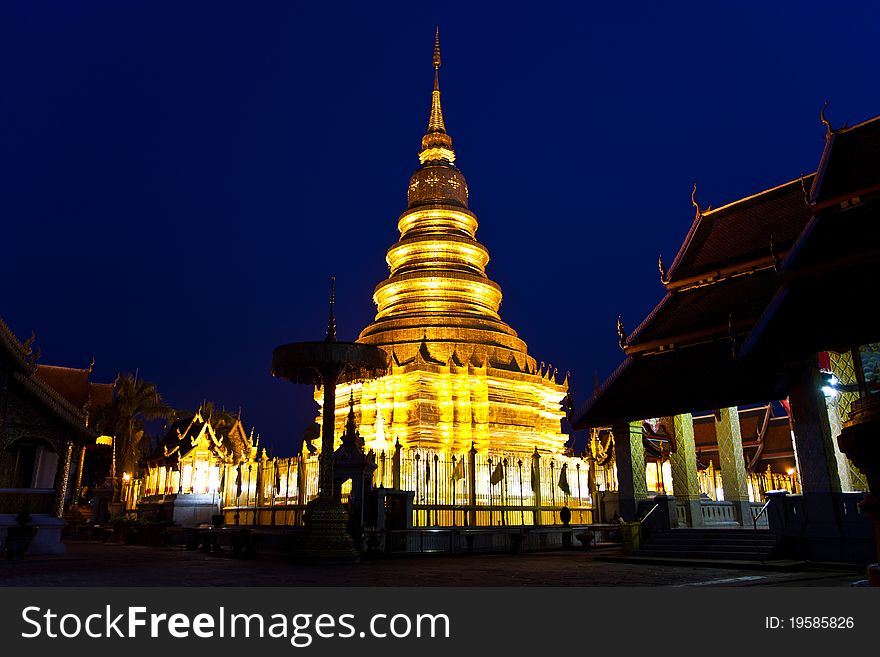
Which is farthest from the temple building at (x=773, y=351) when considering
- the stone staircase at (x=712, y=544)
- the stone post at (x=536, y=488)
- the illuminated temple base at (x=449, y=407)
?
the illuminated temple base at (x=449, y=407)

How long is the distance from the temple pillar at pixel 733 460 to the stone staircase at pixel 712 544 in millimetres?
3402

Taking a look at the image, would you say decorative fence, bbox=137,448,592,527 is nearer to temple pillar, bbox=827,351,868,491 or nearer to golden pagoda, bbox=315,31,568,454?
golden pagoda, bbox=315,31,568,454

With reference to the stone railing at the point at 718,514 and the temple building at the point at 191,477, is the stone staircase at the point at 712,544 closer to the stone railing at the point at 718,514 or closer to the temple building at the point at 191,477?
the stone railing at the point at 718,514

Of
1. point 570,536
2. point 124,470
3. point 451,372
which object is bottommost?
point 570,536

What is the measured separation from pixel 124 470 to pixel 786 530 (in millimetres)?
30814

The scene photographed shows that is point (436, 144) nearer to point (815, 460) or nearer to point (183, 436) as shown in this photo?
point (183, 436)

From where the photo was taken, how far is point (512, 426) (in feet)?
83.5

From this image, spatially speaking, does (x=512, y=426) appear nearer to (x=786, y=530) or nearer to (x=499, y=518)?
(x=499, y=518)

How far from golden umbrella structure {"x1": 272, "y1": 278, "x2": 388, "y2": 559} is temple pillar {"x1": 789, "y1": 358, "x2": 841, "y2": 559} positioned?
312 inches

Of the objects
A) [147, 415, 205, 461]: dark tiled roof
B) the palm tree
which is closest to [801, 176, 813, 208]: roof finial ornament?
[147, 415, 205, 461]: dark tiled roof

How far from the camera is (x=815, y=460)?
1116cm
